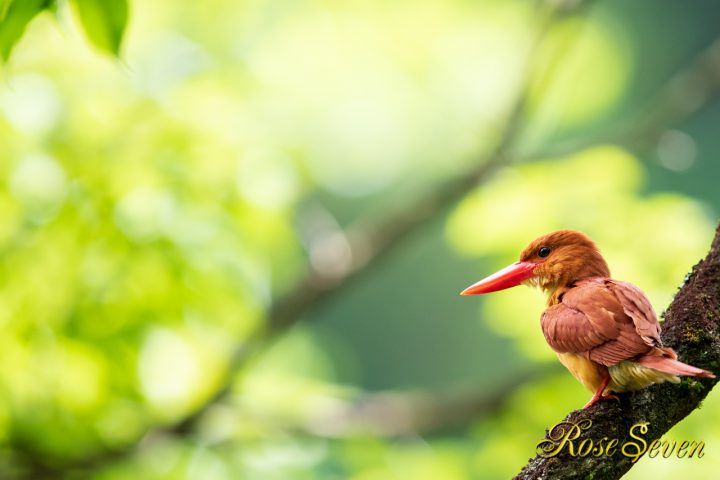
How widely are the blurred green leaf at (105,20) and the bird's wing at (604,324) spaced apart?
822 mm

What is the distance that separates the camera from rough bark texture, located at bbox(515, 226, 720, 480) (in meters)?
1.25

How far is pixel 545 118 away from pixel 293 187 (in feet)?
11.8

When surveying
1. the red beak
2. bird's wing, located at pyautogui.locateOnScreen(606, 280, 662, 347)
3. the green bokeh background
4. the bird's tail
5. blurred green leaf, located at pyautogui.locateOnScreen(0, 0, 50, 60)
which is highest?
the green bokeh background

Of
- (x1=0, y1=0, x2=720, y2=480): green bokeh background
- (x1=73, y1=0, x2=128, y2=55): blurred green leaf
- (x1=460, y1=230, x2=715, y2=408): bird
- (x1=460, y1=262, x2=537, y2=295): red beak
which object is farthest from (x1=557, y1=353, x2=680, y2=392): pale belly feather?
(x1=0, y1=0, x2=720, y2=480): green bokeh background

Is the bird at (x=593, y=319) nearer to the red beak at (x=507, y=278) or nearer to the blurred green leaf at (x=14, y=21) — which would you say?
the red beak at (x=507, y=278)

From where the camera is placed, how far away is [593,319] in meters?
1.22

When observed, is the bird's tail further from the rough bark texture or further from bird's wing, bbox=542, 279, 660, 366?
the rough bark texture

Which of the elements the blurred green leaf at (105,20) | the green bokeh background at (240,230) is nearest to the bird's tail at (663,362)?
the blurred green leaf at (105,20)

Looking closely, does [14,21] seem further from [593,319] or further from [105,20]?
[593,319]

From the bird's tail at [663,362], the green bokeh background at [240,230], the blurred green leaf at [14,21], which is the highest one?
the green bokeh background at [240,230]

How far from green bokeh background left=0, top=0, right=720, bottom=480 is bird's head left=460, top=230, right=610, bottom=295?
218cm

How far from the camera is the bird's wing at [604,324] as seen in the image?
117cm

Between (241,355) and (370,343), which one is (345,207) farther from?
(241,355)

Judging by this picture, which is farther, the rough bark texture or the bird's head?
the bird's head
